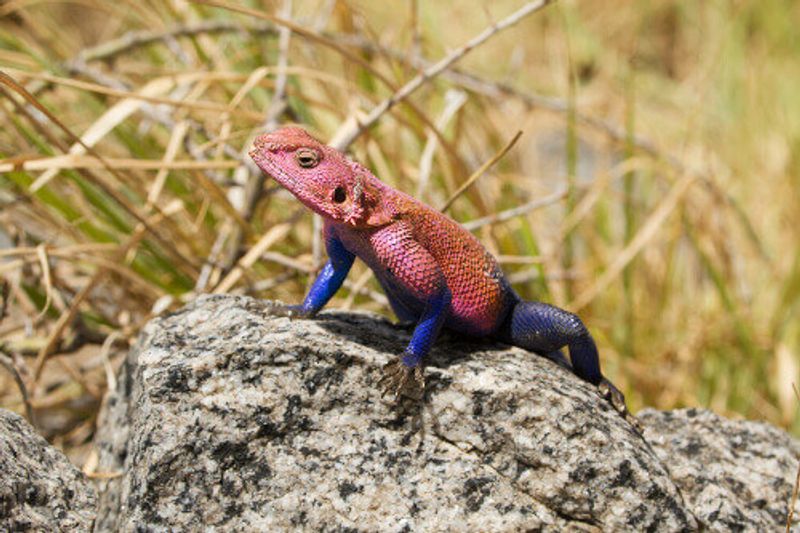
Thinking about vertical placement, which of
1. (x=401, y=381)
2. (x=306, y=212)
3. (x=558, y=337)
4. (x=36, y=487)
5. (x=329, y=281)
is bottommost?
(x=36, y=487)

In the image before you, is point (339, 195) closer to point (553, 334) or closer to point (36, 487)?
point (553, 334)

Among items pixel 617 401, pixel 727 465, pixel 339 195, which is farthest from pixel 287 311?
pixel 727 465

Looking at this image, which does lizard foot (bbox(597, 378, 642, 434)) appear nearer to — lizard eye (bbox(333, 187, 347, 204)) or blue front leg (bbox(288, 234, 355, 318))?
blue front leg (bbox(288, 234, 355, 318))

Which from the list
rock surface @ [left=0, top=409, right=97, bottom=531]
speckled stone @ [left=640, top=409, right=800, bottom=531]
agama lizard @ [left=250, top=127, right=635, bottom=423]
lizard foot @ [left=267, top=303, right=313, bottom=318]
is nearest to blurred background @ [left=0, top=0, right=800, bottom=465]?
rock surface @ [left=0, top=409, right=97, bottom=531]

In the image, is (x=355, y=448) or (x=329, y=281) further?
(x=329, y=281)

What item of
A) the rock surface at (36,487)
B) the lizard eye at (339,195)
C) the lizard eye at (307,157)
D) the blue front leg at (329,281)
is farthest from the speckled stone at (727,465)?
the rock surface at (36,487)

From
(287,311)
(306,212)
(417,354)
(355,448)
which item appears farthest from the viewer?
(306,212)

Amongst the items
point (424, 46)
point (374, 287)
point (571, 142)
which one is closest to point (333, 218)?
point (374, 287)
